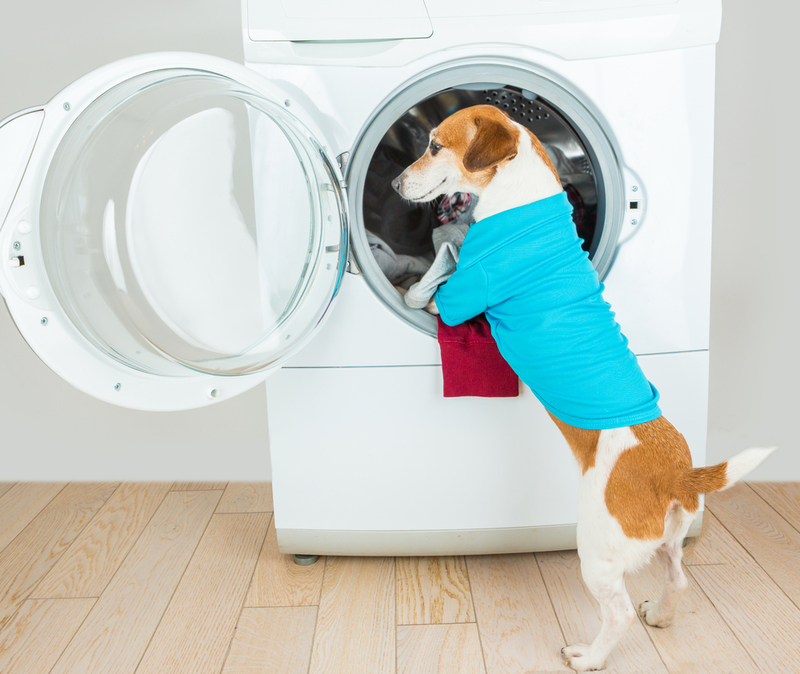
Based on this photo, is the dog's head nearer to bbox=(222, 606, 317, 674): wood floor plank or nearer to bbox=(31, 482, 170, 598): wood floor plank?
bbox=(222, 606, 317, 674): wood floor plank

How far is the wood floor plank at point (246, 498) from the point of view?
1.53 metres

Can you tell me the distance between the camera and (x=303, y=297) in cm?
105

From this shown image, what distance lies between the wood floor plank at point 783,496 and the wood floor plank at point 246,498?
3.73 ft

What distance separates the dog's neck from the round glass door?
0.25 meters

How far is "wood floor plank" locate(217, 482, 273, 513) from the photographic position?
1.53 m

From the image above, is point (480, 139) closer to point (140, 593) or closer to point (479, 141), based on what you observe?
point (479, 141)

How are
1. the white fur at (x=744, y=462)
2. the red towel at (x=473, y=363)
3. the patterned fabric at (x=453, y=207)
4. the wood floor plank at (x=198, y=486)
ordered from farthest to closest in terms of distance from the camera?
the wood floor plank at (x=198, y=486) → the patterned fabric at (x=453, y=207) → the red towel at (x=473, y=363) → the white fur at (x=744, y=462)

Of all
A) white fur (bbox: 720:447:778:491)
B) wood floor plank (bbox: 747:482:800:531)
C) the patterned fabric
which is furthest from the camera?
wood floor plank (bbox: 747:482:800:531)

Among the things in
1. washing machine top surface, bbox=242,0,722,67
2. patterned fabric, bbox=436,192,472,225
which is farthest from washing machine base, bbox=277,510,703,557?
washing machine top surface, bbox=242,0,722,67

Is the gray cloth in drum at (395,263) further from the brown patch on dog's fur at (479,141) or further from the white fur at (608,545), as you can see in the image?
the white fur at (608,545)

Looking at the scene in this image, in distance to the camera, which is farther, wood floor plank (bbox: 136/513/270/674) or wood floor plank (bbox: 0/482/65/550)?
wood floor plank (bbox: 0/482/65/550)

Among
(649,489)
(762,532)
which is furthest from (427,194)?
(762,532)

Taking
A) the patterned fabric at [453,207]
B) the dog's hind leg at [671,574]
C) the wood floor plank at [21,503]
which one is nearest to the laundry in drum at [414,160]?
the patterned fabric at [453,207]

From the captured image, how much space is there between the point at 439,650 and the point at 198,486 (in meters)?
0.85
